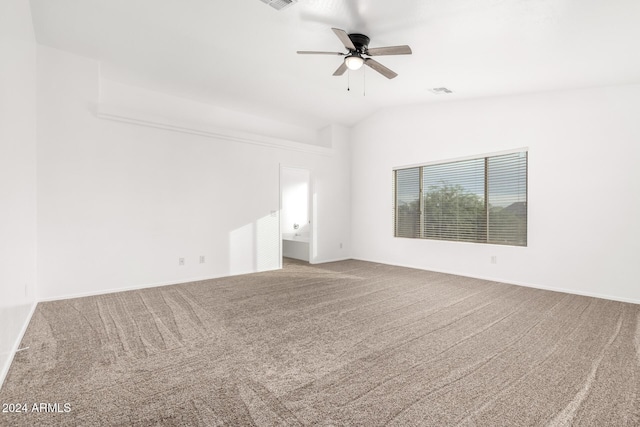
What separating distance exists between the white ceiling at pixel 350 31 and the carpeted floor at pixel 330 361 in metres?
2.92

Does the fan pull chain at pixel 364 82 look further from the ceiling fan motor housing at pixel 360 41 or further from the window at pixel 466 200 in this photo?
the window at pixel 466 200

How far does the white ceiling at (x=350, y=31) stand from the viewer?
284 centimetres

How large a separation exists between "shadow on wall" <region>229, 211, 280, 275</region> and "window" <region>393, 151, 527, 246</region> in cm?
271

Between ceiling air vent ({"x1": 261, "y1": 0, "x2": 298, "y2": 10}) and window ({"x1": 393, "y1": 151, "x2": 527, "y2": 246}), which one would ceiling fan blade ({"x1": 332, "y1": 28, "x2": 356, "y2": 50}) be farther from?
window ({"x1": 393, "y1": 151, "x2": 527, "y2": 246})

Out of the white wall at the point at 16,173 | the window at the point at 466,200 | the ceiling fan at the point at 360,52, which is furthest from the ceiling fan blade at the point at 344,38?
the window at the point at 466,200

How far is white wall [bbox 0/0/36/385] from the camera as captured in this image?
2244 millimetres

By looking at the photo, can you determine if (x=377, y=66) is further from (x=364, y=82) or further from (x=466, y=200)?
(x=466, y=200)

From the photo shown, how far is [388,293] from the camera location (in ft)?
14.0

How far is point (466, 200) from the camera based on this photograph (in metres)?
5.57

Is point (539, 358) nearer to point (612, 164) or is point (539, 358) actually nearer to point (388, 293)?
point (388, 293)

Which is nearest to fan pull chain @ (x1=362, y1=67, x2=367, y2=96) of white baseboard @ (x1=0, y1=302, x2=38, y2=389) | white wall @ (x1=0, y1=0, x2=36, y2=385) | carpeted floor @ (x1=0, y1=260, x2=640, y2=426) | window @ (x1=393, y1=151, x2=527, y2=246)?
window @ (x1=393, y1=151, x2=527, y2=246)

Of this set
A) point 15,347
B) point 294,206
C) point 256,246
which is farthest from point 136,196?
point 294,206

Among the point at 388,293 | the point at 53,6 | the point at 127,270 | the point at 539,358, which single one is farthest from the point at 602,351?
the point at 53,6

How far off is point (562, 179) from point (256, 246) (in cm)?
524
